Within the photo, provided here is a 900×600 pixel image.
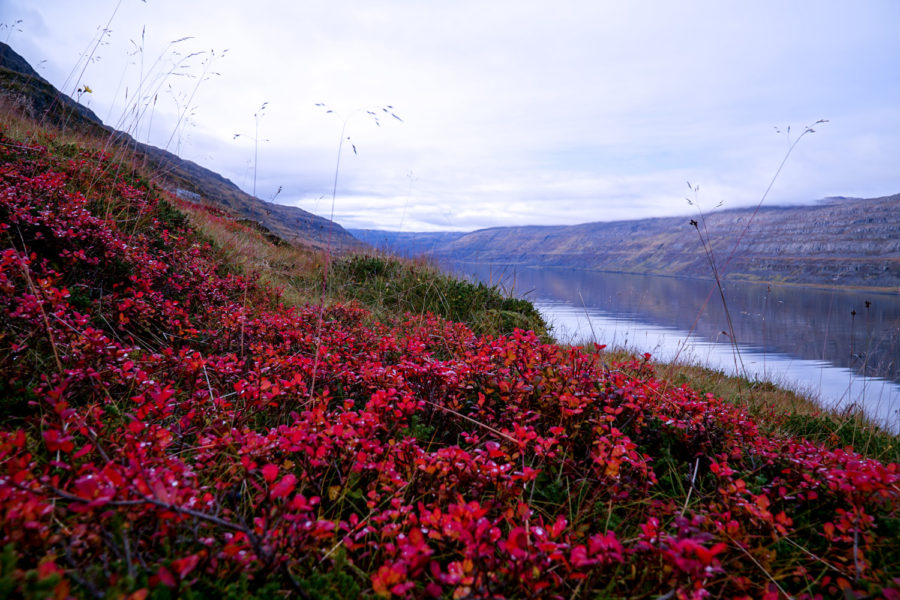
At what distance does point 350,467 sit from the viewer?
217 cm

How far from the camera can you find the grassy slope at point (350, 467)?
1.40 meters

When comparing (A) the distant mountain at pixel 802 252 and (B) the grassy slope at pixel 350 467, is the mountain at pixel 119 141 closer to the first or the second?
(B) the grassy slope at pixel 350 467

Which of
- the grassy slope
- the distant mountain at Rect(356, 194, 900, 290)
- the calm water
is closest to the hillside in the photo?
the grassy slope

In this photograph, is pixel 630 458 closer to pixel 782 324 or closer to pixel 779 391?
pixel 779 391

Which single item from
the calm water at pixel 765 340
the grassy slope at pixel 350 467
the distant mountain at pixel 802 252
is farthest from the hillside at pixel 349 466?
the distant mountain at pixel 802 252

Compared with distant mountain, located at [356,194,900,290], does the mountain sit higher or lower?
lower

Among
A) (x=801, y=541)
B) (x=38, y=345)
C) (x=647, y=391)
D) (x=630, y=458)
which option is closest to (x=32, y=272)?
(x=38, y=345)

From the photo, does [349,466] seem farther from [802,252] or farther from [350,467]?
[802,252]

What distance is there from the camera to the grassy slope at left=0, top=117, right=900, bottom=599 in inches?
55.2

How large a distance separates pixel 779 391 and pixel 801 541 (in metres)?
8.34

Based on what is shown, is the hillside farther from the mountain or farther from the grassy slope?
the mountain

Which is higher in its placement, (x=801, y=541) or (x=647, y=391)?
(x=647, y=391)

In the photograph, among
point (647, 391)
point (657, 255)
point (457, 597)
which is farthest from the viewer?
point (657, 255)

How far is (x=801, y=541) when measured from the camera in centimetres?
218
